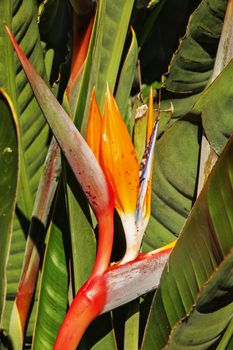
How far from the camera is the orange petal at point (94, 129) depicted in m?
0.83

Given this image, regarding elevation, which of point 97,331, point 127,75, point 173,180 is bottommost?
point 97,331

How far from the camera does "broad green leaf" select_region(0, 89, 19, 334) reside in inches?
31.3

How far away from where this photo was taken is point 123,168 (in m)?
0.80

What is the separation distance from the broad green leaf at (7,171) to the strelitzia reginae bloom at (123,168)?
3.6 inches

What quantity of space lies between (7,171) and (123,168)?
0.14 metres

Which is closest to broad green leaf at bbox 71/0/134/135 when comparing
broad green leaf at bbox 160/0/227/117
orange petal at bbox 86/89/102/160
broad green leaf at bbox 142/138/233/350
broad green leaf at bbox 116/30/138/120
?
broad green leaf at bbox 116/30/138/120

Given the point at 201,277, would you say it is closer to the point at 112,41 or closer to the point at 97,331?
the point at 97,331

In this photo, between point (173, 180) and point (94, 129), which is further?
point (173, 180)

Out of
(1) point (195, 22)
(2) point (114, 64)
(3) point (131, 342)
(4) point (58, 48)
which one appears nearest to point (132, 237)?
(3) point (131, 342)

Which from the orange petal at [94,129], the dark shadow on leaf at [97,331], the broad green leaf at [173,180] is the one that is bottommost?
the dark shadow on leaf at [97,331]

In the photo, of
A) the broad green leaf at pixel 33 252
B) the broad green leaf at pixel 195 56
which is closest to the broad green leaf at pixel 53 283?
the broad green leaf at pixel 33 252

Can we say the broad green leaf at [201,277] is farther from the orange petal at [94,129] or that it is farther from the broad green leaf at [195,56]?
the broad green leaf at [195,56]

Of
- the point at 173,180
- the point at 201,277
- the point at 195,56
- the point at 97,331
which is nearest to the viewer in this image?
the point at 201,277

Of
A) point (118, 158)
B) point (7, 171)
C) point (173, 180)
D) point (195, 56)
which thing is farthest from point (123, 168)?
point (195, 56)
